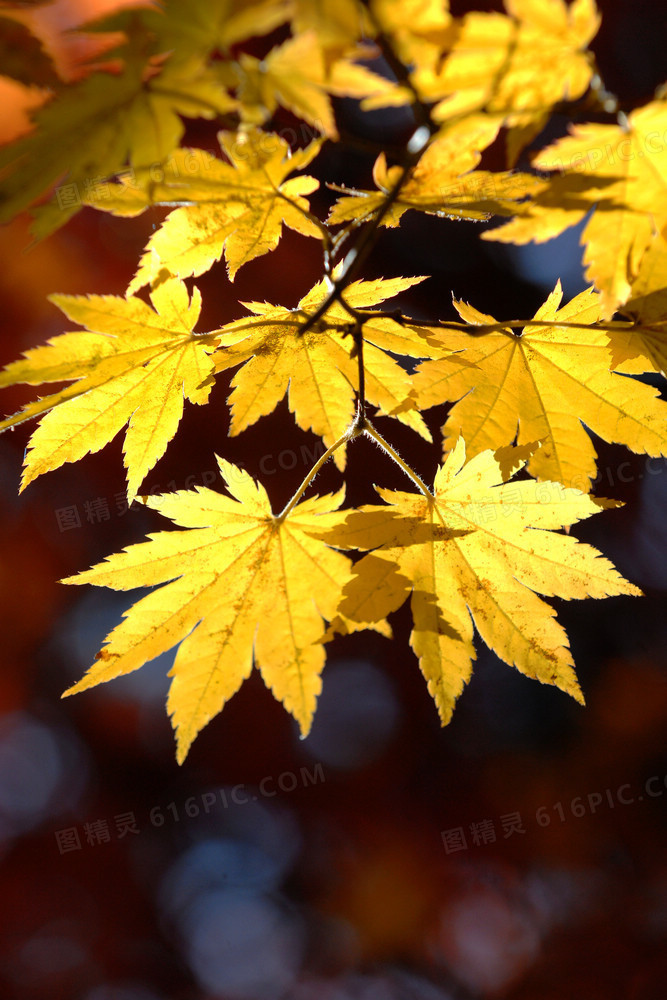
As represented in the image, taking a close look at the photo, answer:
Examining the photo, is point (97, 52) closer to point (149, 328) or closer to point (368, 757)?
point (149, 328)

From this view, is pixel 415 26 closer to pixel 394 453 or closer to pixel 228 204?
pixel 228 204

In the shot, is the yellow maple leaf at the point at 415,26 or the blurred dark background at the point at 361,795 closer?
the yellow maple leaf at the point at 415,26

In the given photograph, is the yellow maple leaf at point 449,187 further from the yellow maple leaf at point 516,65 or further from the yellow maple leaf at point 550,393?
the yellow maple leaf at point 550,393

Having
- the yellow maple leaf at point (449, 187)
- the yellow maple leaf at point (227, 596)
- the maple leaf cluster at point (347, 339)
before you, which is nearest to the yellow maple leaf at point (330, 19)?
the maple leaf cluster at point (347, 339)

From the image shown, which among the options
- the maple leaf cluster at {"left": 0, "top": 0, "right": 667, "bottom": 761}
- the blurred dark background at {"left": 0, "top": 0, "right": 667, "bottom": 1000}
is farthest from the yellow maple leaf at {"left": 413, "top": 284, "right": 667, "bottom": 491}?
the blurred dark background at {"left": 0, "top": 0, "right": 667, "bottom": 1000}

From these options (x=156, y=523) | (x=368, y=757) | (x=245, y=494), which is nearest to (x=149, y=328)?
(x=245, y=494)

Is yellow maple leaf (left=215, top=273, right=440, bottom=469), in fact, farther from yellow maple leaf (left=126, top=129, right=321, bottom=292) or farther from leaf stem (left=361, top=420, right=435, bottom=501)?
yellow maple leaf (left=126, top=129, right=321, bottom=292)
